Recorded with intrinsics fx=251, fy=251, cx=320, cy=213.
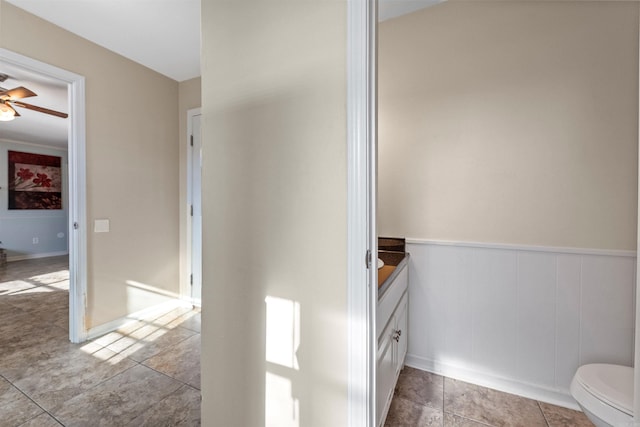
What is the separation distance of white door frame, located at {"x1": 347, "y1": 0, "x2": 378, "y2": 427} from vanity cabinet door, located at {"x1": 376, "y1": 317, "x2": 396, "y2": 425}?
0.22 metres

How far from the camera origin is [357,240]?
801 millimetres

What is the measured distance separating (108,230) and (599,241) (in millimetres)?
3687

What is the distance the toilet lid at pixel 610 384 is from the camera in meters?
0.97

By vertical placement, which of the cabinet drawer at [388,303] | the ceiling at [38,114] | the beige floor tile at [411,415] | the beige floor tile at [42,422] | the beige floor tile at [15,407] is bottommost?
the beige floor tile at [411,415]

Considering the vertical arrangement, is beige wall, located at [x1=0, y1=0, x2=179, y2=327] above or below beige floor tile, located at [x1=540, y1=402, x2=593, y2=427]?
above

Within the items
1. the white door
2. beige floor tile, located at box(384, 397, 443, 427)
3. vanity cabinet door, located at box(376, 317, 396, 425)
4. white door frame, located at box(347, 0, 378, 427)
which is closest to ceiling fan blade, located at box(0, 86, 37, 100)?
the white door

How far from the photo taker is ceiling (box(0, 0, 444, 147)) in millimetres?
1807

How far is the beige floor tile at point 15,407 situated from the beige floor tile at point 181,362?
57 cm

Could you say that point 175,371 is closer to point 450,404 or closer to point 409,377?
point 409,377

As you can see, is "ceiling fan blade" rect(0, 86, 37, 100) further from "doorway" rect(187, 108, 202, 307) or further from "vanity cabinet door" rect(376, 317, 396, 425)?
"vanity cabinet door" rect(376, 317, 396, 425)

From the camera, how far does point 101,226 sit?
2.30 metres

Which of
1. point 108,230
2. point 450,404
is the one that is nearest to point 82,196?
point 108,230

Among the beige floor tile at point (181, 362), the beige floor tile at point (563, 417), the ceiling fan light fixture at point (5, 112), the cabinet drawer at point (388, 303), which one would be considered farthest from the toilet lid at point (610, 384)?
the ceiling fan light fixture at point (5, 112)

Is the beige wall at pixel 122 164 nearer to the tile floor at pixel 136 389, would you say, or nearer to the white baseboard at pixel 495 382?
the tile floor at pixel 136 389
